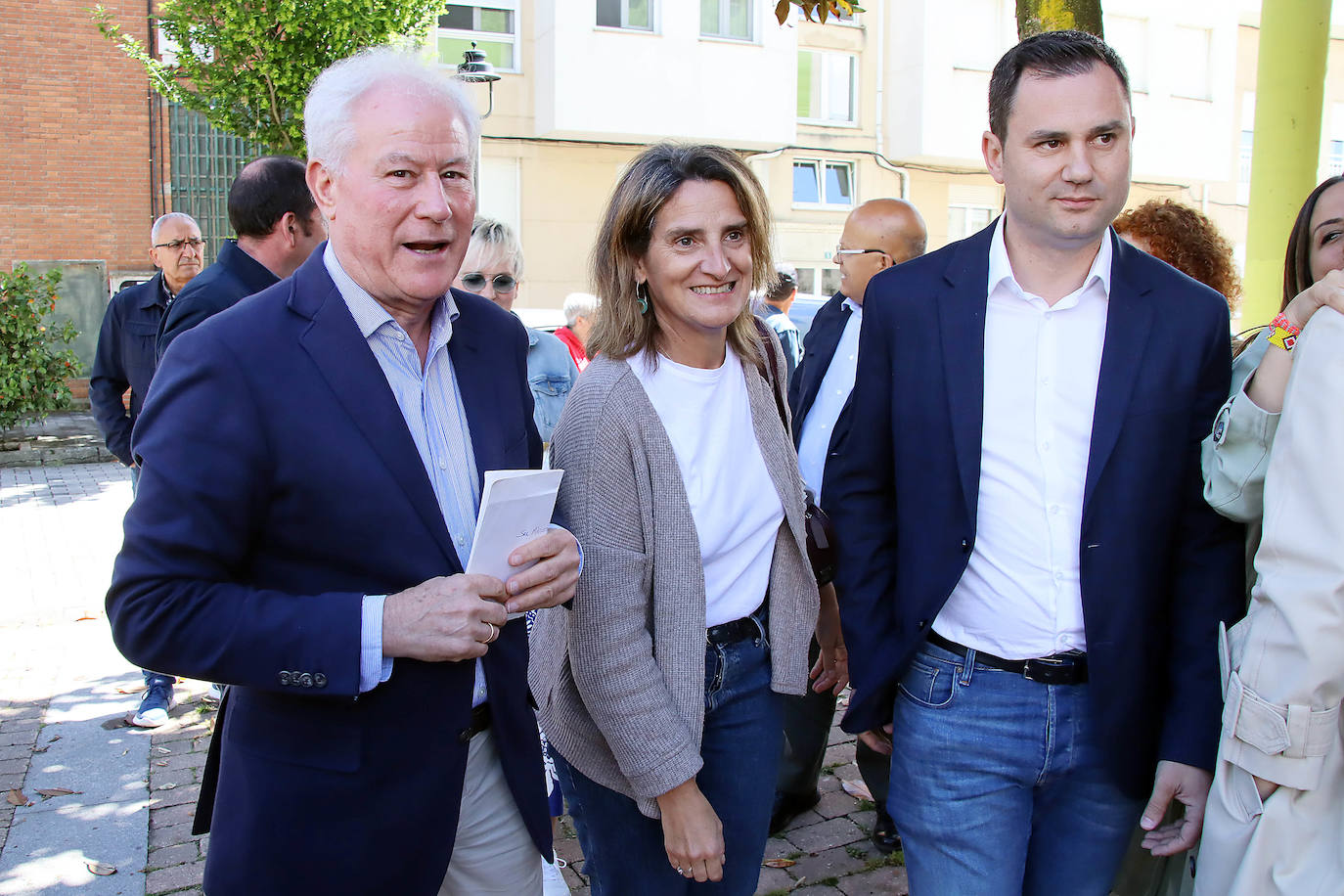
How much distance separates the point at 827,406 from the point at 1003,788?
7.16ft

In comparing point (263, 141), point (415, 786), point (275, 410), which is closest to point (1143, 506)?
point (415, 786)

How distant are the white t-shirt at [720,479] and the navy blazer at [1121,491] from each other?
0.29 metres

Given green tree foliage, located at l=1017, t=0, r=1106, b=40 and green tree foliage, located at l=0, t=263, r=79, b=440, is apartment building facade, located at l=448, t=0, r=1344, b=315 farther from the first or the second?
green tree foliage, located at l=1017, t=0, r=1106, b=40

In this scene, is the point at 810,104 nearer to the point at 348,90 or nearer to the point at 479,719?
the point at 348,90

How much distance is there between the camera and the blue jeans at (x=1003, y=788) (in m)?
2.23

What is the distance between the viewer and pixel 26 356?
12969mm

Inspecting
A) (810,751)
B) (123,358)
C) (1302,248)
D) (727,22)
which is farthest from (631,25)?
(1302,248)

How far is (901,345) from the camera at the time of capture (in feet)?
7.77

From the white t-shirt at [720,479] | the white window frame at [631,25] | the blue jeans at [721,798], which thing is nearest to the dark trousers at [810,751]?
the blue jeans at [721,798]

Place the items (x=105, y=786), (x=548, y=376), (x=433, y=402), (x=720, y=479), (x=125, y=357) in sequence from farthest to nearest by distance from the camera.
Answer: (x=125, y=357), (x=548, y=376), (x=105, y=786), (x=720, y=479), (x=433, y=402)

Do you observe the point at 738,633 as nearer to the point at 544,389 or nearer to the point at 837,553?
the point at 837,553

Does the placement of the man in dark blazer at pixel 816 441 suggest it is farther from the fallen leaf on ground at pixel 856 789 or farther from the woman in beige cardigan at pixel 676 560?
the woman in beige cardigan at pixel 676 560

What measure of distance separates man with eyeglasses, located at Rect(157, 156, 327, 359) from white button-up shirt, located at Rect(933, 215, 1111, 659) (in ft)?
9.91

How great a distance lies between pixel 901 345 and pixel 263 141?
11.8m
